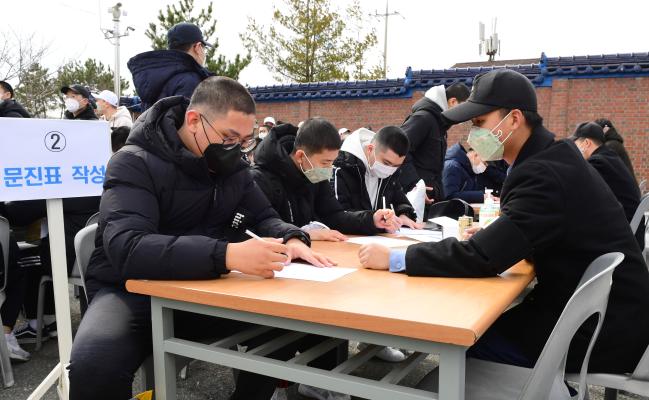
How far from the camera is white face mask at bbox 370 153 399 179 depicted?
3.16 metres

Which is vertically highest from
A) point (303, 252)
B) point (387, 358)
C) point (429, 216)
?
point (303, 252)

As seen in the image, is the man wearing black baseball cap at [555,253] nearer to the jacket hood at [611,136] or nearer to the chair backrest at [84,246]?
the chair backrest at [84,246]

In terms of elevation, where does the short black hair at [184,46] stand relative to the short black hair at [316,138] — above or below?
above

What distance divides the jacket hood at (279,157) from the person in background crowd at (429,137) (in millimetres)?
1423

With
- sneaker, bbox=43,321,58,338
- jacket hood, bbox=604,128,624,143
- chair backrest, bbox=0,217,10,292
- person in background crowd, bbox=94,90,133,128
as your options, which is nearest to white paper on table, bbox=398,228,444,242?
chair backrest, bbox=0,217,10,292

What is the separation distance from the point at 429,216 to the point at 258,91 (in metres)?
11.9

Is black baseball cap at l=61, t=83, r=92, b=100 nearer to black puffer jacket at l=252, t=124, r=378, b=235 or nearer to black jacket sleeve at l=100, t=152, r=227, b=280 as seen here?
black puffer jacket at l=252, t=124, r=378, b=235

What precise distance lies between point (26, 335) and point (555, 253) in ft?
10.2

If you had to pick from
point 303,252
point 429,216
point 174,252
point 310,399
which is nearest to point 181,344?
point 174,252

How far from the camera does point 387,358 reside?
312cm

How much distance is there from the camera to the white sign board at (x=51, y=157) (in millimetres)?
2334

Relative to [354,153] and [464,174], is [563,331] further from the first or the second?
[464,174]

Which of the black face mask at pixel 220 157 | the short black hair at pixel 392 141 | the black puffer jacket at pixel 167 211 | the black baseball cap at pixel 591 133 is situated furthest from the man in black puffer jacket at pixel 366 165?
the black baseball cap at pixel 591 133

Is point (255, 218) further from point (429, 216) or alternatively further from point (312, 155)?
point (429, 216)
